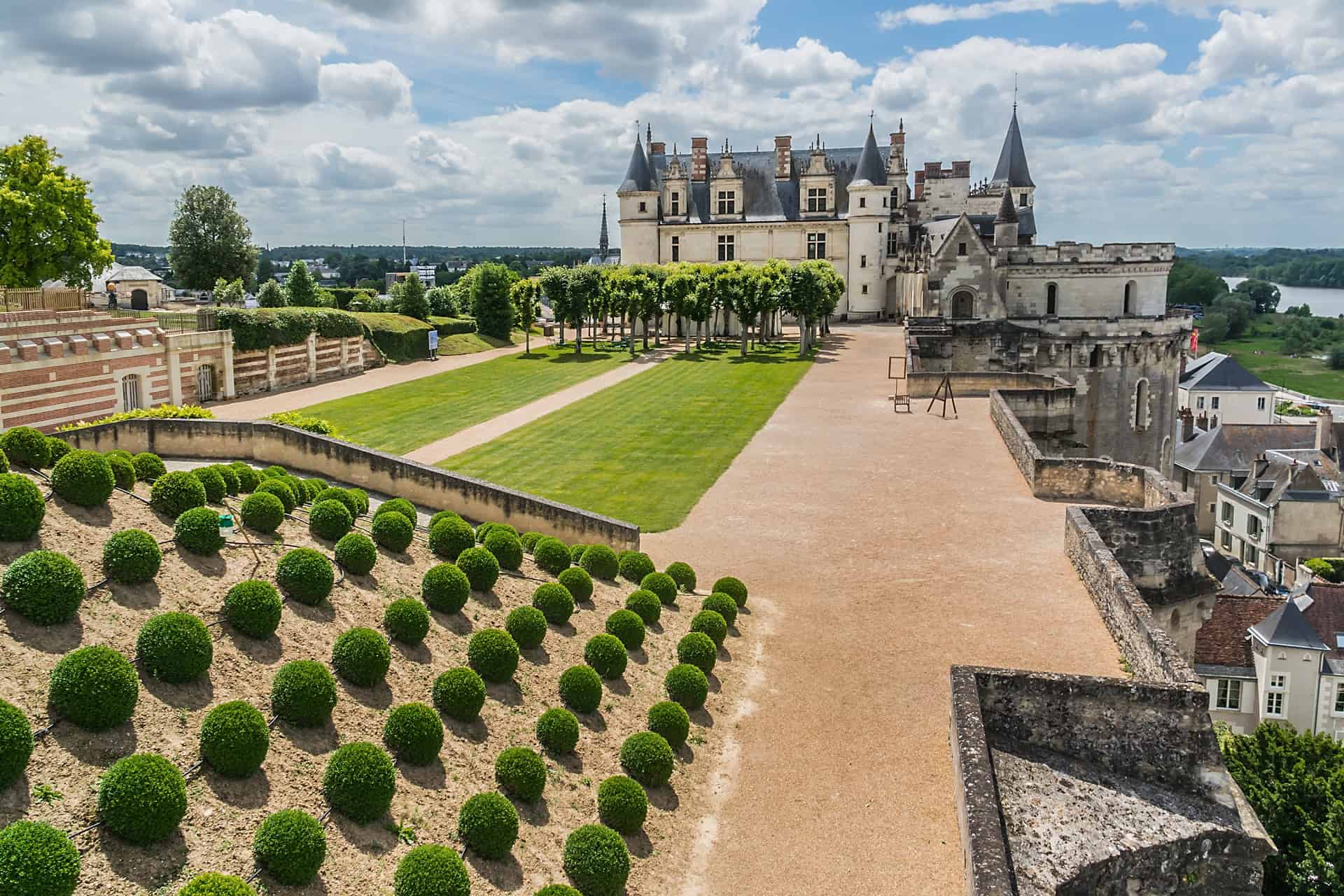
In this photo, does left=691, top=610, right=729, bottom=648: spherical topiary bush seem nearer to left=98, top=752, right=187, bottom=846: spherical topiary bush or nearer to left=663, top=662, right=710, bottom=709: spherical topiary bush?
left=663, top=662, right=710, bottom=709: spherical topiary bush

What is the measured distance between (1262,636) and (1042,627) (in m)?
22.7

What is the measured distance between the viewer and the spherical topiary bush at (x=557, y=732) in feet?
36.4

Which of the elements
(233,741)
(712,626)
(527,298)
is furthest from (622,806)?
(527,298)

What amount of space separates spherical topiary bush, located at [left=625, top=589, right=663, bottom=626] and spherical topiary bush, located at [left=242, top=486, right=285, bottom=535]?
5.18 m

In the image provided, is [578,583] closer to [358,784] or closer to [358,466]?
[358,784]

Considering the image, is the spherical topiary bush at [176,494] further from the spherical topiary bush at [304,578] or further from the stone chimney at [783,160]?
the stone chimney at [783,160]

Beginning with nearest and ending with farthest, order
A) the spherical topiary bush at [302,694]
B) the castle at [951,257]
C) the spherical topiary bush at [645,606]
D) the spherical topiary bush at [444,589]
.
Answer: the spherical topiary bush at [302,694]
the spherical topiary bush at [444,589]
the spherical topiary bush at [645,606]
the castle at [951,257]

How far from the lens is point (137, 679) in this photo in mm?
8492

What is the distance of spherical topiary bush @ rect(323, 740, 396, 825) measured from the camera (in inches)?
344

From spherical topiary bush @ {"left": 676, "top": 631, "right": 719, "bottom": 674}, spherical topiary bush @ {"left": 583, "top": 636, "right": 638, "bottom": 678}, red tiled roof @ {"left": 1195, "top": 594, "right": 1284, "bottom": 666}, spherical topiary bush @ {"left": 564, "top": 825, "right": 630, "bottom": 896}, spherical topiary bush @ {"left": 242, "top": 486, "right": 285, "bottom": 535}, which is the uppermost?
spherical topiary bush @ {"left": 242, "top": 486, "right": 285, "bottom": 535}

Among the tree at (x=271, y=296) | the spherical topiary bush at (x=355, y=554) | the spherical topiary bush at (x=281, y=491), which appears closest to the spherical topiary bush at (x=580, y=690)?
the spherical topiary bush at (x=355, y=554)

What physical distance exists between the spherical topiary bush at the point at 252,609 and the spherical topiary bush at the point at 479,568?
349cm

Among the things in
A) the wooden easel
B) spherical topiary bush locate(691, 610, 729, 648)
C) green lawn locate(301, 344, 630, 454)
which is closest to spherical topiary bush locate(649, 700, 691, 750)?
spherical topiary bush locate(691, 610, 729, 648)

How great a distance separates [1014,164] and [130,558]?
64756mm
